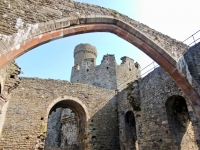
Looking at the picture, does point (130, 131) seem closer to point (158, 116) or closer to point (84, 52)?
point (158, 116)

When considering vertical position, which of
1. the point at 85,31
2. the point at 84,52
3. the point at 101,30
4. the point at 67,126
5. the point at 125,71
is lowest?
the point at 67,126

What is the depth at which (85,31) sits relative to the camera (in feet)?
15.1

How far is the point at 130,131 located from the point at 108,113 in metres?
1.70

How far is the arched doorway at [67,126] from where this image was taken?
34.1ft

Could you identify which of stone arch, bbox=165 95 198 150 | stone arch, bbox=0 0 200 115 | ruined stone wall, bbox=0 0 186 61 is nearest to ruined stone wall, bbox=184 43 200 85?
stone arch, bbox=0 0 200 115

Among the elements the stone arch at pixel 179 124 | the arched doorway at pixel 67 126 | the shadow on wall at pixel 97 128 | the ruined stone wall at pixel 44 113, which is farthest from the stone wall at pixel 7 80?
the stone arch at pixel 179 124

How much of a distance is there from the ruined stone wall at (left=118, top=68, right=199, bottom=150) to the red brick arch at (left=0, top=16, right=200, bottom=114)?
3.69 feet

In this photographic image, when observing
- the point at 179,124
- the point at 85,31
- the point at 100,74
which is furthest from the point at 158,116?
the point at 100,74

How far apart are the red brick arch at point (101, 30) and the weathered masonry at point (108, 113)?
0.71m

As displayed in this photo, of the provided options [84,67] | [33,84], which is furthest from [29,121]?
[84,67]

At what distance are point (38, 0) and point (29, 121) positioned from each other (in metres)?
6.37

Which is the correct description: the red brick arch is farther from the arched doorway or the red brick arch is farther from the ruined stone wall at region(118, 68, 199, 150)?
the arched doorway

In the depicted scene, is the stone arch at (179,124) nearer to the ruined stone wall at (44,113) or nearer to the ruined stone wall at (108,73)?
the ruined stone wall at (44,113)

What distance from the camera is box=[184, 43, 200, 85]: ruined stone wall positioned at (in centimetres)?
571
